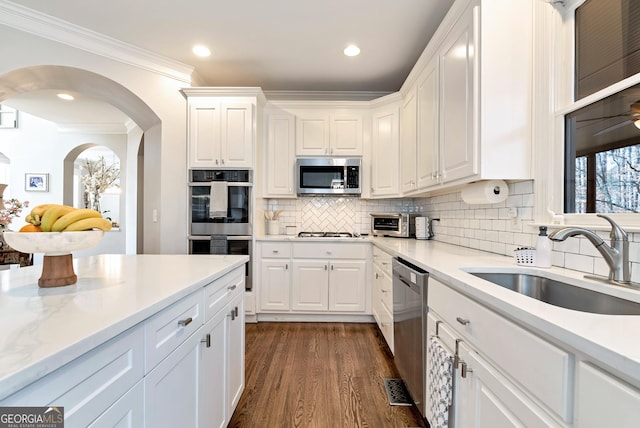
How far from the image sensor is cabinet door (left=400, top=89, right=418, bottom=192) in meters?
2.74

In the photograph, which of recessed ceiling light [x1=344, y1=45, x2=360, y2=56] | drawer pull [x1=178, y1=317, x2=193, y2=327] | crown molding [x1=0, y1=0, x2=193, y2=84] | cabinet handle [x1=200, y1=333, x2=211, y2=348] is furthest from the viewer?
recessed ceiling light [x1=344, y1=45, x2=360, y2=56]

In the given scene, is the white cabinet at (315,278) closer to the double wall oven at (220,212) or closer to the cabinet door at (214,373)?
the double wall oven at (220,212)

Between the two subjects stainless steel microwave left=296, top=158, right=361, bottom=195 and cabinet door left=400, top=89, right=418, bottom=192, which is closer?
cabinet door left=400, top=89, right=418, bottom=192

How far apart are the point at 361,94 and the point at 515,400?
3.60 m

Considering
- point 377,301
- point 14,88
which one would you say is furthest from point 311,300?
point 14,88

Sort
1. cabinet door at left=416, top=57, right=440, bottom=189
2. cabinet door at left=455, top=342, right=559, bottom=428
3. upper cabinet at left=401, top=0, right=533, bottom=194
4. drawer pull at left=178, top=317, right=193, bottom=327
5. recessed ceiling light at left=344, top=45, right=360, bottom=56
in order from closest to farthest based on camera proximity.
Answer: cabinet door at left=455, top=342, right=559, bottom=428 → drawer pull at left=178, top=317, right=193, bottom=327 → upper cabinet at left=401, top=0, right=533, bottom=194 → cabinet door at left=416, top=57, right=440, bottom=189 → recessed ceiling light at left=344, top=45, right=360, bottom=56

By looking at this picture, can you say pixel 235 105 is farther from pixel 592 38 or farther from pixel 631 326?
pixel 631 326

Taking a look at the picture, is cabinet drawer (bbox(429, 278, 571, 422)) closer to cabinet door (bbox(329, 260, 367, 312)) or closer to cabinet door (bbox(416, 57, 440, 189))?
cabinet door (bbox(416, 57, 440, 189))

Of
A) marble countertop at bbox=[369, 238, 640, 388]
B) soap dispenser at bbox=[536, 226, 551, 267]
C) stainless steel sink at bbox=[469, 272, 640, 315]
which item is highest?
soap dispenser at bbox=[536, 226, 551, 267]

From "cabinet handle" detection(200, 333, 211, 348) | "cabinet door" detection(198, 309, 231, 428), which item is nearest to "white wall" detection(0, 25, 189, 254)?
"cabinet door" detection(198, 309, 231, 428)

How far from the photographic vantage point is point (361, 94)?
148 inches

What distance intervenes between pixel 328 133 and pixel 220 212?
1.56 metres

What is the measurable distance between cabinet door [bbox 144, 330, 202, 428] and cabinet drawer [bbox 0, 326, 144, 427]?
0.10m

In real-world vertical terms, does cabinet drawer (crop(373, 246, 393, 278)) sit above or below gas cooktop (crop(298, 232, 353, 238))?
below
